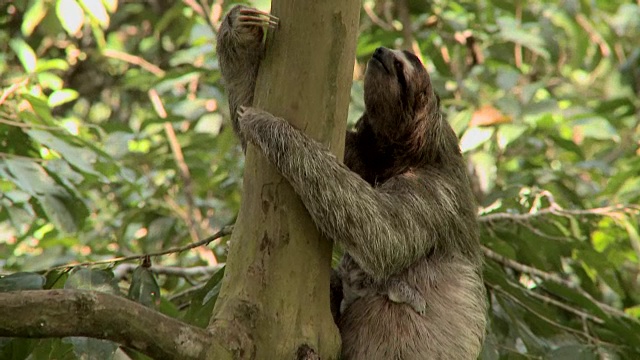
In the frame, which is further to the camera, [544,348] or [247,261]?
[544,348]

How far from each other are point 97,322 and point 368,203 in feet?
6.67

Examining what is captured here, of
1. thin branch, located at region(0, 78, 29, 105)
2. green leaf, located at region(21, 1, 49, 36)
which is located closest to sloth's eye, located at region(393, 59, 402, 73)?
thin branch, located at region(0, 78, 29, 105)

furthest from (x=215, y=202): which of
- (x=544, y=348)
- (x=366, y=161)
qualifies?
(x=544, y=348)

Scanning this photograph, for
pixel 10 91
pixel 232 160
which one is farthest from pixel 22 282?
pixel 232 160

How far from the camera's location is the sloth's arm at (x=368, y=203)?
413 centimetres

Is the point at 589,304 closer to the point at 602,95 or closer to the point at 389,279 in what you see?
the point at 389,279

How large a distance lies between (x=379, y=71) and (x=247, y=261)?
2.23 metres

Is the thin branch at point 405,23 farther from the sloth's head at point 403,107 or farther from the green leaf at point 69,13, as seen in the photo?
the green leaf at point 69,13

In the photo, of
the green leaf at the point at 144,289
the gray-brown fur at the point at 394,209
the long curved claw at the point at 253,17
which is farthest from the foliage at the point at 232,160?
the long curved claw at the point at 253,17

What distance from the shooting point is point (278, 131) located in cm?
412

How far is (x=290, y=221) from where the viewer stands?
158 inches

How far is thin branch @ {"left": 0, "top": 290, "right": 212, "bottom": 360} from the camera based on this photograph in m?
3.06

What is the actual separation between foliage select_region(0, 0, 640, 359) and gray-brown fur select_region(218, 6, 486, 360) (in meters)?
0.61

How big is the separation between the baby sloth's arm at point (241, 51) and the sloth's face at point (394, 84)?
89 cm
